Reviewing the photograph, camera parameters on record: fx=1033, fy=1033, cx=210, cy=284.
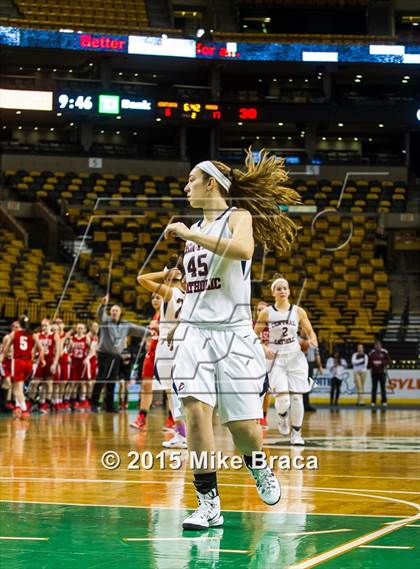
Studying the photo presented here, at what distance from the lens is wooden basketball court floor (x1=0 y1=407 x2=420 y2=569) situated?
522 cm

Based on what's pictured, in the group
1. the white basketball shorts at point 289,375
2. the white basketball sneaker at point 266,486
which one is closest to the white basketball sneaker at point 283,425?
the white basketball shorts at point 289,375

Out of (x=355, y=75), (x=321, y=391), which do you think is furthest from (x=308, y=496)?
(x=355, y=75)

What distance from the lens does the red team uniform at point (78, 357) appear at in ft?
80.7

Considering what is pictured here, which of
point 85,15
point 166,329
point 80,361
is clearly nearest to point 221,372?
point 166,329

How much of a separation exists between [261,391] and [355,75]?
42.2m

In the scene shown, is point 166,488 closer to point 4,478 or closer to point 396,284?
point 4,478

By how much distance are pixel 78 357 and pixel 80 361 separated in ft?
0.55

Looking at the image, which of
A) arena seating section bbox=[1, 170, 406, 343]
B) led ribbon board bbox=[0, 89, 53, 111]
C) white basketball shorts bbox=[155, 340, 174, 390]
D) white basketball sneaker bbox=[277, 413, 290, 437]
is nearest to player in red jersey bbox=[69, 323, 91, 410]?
arena seating section bbox=[1, 170, 406, 343]

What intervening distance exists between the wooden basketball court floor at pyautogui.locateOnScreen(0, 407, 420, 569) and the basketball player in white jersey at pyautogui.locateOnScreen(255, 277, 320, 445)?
45.3 inches

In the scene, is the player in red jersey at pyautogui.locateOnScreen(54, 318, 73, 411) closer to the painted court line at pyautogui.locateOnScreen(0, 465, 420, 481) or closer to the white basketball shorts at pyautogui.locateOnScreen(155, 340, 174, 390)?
the white basketball shorts at pyautogui.locateOnScreen(155, 340, 174, 390)

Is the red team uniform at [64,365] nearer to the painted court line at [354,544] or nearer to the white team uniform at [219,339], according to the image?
the painted court line at [354,544]

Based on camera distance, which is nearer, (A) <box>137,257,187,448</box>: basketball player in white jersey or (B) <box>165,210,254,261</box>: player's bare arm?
(B) <box>165,210,254,261</box>: player's bare arm

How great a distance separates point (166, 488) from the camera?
8.40 m

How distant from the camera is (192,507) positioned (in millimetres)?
7219
